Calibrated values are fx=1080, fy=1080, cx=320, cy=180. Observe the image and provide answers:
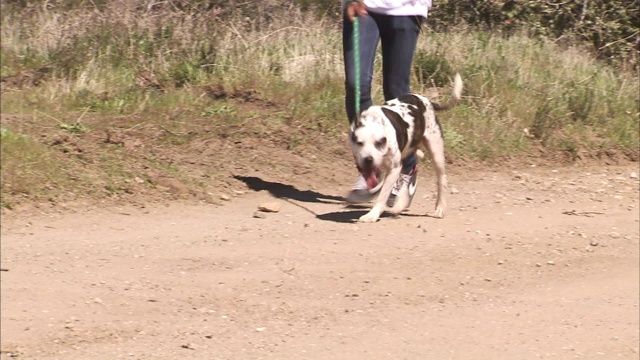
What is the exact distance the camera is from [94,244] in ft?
20.5

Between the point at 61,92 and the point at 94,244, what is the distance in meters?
2.42

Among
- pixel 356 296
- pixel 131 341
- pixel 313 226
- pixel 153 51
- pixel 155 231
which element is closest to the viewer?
pixel 131 341

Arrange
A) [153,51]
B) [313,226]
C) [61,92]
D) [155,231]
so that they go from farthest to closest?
[153,51], [61,92], [313,226], [155,231]

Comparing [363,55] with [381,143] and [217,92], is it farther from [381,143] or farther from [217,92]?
[217,92]

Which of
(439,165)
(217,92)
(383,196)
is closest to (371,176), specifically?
(383,196)

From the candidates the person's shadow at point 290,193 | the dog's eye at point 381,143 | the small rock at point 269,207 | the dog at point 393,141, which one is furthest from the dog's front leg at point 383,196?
the small rock at point 269,207

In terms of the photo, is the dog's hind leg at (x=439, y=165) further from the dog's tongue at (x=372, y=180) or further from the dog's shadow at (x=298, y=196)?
the dog's tongue at (x=372, y=180)

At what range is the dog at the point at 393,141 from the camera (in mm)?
6973

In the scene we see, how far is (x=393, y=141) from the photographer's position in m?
7.11

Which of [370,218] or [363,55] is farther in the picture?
[363,55]

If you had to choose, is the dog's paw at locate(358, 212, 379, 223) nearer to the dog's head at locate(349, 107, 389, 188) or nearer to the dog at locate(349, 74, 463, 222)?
the dog at locate(349, 74, 463, 222)

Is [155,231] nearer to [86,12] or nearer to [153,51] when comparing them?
[153,51]

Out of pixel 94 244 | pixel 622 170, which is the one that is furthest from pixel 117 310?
pixel 622 170

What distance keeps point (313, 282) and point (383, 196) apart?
1.23 meters
